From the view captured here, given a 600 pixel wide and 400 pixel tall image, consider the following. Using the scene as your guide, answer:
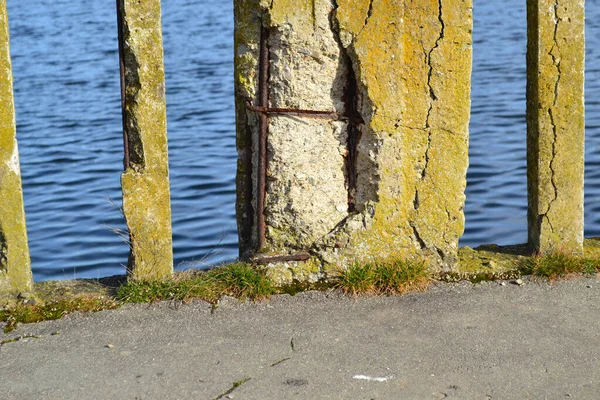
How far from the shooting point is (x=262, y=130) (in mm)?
5402

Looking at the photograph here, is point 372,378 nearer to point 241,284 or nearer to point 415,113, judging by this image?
point 241,284

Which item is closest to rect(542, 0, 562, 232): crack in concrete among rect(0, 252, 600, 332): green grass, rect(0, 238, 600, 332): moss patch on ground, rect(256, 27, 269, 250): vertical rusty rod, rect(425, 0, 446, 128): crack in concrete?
rect(0, 238, 600, 332): moss patch on ground

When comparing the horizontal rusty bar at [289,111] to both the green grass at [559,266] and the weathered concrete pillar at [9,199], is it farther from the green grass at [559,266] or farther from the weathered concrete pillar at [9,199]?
the green grass at [559,266]

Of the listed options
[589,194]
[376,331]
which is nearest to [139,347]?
[376,331]

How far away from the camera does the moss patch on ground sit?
5305 millimetres

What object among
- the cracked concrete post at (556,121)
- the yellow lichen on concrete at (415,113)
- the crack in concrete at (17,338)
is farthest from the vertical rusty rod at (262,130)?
the cracked concrete post at (556,121)

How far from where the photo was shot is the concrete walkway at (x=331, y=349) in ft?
14.5

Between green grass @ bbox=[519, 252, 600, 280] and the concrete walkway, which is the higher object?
green grass @ bbox=[519, 252, 600, 280]

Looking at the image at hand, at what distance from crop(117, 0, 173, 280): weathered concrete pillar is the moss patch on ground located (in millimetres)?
143

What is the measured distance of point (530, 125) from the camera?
18.6 feet

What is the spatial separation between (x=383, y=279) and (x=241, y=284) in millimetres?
790

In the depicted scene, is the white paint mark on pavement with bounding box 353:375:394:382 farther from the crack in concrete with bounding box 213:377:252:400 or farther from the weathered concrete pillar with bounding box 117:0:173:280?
the weathered concrete pillar with bounding box 117:0:173:280

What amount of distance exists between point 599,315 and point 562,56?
4.82 feet

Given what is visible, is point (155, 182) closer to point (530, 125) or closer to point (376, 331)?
point (376, 331)
